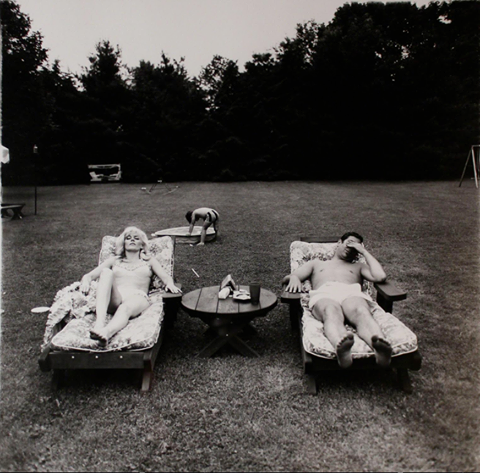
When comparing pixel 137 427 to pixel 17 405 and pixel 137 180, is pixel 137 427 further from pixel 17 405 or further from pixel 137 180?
pixel 137 180

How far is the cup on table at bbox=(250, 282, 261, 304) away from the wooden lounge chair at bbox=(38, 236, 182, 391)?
2.55 ft

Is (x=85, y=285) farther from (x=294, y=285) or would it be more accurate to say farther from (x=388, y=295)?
(x=388, y=295)

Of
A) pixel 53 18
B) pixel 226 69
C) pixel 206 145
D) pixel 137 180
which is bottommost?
pixel 137 180

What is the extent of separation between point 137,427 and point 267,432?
1.02 metres

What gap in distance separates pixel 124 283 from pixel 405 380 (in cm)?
309

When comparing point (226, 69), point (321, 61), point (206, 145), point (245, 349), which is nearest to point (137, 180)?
point (206, 145)

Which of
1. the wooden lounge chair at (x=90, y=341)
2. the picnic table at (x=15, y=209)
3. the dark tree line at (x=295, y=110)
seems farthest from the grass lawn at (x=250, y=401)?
the dark tree line at (x=295, y=110)

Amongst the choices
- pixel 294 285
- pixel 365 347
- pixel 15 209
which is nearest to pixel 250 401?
pixel 365 347

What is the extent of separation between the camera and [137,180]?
26.3 meters

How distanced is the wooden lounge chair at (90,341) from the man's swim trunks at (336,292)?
1.45 meters

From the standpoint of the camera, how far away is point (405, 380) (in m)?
3.91

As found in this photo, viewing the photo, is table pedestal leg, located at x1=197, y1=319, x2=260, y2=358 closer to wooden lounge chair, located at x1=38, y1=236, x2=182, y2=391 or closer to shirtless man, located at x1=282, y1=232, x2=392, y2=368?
wooden lounge chair, located at x1=38, y1=236, x2=182, y2=391

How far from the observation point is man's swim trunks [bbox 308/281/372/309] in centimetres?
461

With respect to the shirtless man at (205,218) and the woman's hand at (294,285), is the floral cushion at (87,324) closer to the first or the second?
the woman's hand at (294,285)
